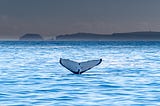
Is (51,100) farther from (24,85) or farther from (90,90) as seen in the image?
(24,85)

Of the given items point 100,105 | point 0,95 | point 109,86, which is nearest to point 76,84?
point 109,86

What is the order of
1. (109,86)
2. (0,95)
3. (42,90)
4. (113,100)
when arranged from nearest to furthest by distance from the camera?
(113,100) < (0,95) < (42,90) < (109,86)

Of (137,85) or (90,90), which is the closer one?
(90,90)

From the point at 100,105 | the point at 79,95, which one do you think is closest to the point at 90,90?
the point at 79,95

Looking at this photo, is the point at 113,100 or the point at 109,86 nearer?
the point at 113,100

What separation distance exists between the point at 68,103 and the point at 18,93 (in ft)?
15.9

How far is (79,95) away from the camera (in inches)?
1046

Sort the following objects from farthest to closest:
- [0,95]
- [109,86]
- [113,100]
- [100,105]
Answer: [109,86] → [0,95] → [113,100] → [100,105]

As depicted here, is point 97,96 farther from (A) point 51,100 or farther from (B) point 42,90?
(B) point 42,90

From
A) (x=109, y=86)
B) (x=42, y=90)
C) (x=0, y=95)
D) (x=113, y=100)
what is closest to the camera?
(x=113, y=100)

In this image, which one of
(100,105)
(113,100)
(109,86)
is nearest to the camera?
(100,105)

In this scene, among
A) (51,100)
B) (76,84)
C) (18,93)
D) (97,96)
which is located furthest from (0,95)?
(76,84)

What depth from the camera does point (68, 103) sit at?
76.8 feet

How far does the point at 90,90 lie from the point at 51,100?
528 centimetres
